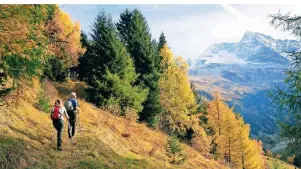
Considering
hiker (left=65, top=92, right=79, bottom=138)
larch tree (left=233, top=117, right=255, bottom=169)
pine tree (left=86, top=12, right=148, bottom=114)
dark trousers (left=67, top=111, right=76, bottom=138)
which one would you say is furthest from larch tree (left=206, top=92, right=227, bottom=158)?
hiker (left=65, top=92, right=79, bottom=138)

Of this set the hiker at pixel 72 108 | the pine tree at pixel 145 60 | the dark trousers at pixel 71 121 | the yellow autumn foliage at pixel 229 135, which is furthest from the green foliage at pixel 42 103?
the yellow autumn foliage at pixel 229 135

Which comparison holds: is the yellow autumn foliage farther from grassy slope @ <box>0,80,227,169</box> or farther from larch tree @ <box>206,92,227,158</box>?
grassy slope @ <box>0,80,227,169</box>

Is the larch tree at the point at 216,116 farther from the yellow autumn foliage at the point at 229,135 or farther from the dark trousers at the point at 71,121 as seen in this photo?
the dark trousers at the point at 71,121

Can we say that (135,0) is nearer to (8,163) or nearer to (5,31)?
(5,31)

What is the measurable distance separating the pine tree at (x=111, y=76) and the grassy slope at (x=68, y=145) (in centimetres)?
627

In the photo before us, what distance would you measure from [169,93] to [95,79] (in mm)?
13387

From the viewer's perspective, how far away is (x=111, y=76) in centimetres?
3659

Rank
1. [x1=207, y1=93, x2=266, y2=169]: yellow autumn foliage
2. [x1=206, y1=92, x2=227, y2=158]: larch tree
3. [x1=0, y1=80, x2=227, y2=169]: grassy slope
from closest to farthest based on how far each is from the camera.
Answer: [x1=0, y1=80, x2=227, y2=169]: grassy slope, [x1=207, y1=93, x2=266, y2=169]: yellow autumn foliage, [x1=206, y1=92, x2=227, y2=158]: larch tree

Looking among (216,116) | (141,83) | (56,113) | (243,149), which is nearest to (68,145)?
(56,113)

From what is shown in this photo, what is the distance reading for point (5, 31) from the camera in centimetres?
1241

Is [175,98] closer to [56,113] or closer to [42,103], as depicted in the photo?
[42,103]

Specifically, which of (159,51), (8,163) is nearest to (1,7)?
(8,163)

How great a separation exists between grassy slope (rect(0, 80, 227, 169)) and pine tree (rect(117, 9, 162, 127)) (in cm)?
1417

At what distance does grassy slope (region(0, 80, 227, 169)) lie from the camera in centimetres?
1540
